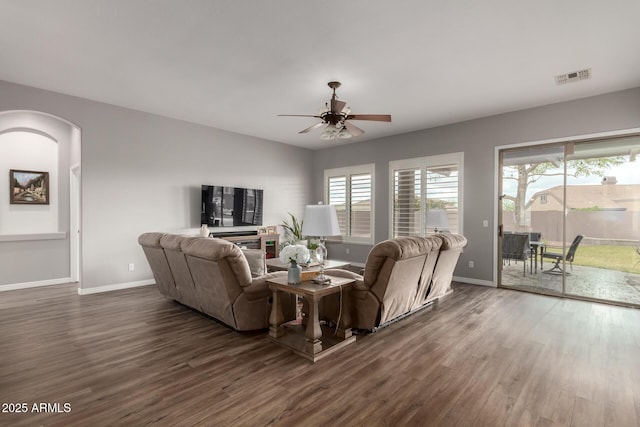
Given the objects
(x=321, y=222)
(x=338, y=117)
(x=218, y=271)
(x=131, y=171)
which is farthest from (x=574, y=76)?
(x=131, y=171)

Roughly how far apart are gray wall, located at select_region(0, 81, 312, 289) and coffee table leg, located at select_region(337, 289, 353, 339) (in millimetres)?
3926

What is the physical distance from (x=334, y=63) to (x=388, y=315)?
280cm

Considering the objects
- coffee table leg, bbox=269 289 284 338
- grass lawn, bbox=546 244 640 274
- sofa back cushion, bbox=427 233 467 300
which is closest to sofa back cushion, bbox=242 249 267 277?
coffee table leg, bbox=269 289 284 338

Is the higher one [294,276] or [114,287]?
[294,276]

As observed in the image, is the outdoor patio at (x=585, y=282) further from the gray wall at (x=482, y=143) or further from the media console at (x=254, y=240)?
the media console at (x=254, y=240)

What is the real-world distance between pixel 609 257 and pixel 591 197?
0.87 metres

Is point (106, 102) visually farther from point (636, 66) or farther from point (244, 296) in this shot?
point (636, 66)

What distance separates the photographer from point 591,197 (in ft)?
14.9

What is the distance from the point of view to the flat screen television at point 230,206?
235 inches

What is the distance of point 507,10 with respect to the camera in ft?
8.59

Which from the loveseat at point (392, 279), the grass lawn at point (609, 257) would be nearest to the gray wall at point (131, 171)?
the loveseat at point (392, 279)

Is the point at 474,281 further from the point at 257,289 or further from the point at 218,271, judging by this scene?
the point at 218,271

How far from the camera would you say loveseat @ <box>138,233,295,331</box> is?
→ 298 cm

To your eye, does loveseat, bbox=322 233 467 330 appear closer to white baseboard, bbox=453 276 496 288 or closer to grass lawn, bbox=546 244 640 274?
white baseboard, bbox=453 276 496 288
